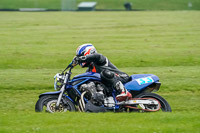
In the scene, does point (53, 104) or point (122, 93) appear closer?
point (122, 93)

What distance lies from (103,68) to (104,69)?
32 millimetres

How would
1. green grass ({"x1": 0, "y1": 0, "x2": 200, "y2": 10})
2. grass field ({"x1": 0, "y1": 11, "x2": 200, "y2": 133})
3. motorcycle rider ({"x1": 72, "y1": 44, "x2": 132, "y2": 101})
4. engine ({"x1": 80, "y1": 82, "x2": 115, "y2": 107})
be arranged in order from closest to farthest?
grass field ({"x1": 0, "y1": 11, "x2": 200, "y2": 133}), motorcycle rider ({"x1": 72, "y1": 44, "x2": 132, "y2": 101}), engine ({"x1": 80, "y1": 82, "x2": 115, "y2": 107}), green grass ({"x1": 0, "y1": 0, "x2": 200, "y2": 10})

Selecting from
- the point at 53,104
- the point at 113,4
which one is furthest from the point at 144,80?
the point at 113,4

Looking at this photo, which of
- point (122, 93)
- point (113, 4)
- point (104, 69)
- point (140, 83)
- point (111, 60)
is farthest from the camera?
point (113, 4)

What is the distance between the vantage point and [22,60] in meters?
19.2

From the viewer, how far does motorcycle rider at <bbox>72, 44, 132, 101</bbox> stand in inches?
339

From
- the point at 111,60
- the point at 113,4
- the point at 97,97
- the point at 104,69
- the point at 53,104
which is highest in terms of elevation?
the point at 113,4

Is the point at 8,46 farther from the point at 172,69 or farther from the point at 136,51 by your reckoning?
the point at 172,69

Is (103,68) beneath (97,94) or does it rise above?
above

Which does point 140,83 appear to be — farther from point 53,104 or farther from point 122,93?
point 53,104

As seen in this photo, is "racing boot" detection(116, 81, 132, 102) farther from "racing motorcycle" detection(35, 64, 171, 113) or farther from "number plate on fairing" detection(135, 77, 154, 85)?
"number plate on fairing" detection(135, 77, 154, 85)

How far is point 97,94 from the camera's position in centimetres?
873

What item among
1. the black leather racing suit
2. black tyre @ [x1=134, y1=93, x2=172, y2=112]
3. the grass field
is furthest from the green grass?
black tyre @ [x1=134, y1=93, x2=172, y2=112]

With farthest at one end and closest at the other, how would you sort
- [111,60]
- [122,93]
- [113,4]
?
[113,4] < [111,60] < [122,93]
